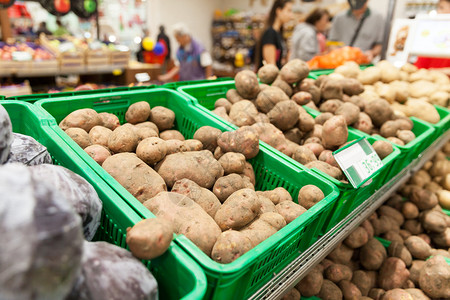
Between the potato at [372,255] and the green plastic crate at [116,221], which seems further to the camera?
the potato at [372,255]

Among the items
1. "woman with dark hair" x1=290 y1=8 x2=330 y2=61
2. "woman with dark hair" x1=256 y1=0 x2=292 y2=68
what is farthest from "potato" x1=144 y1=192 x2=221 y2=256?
"woman with dark hair" x1=290 y1=8 x2=330 y2=61

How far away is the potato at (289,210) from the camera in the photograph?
116 cm

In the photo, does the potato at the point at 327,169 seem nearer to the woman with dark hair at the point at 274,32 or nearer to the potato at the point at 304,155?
the potato at the point at 304,155

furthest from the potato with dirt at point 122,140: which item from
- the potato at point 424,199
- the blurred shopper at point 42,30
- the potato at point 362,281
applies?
the blurred shopper at point 42,30

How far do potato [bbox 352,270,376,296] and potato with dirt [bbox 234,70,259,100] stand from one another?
3.85ft

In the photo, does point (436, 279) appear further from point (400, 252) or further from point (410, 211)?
point (410, 211)

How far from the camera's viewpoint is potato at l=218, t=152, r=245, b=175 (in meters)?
1.34

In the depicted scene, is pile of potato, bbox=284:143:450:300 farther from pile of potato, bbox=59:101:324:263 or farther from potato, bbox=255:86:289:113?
potato, bbox=255:86:289:113

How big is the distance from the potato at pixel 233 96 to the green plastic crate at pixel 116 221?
3.55 feet

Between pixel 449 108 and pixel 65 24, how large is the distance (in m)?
7.00

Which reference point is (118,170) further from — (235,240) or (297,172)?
(297,172)

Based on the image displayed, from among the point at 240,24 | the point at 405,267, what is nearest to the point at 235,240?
the point at 405,267

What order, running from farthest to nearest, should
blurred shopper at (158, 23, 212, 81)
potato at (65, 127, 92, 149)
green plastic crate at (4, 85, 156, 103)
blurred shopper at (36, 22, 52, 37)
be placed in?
blurred shopper at (36, 22, 52, 37) → blurred shopper at (158, 23, 212, 81) → green plastic crate at (4, 85, 156, 103) → potato at (65, 127, 92, 149)

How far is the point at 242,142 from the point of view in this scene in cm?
140
